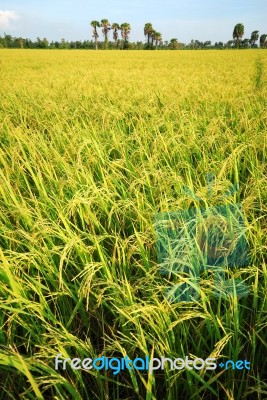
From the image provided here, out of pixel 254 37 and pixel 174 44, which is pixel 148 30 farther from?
pixel 254 37

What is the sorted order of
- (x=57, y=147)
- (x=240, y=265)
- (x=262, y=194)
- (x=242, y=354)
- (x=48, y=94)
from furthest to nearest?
1. (x=48, y=94)
2. (x=57, y=147)
3. (x=262, y=194)
4. (x=240, y=265)
5. (x=242, y=354)

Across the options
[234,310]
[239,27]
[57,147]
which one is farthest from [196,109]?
[239,27]

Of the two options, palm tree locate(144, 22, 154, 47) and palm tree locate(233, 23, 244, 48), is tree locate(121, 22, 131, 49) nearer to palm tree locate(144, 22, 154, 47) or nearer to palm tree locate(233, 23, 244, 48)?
palm tree locate(144, 22, 154, 47)

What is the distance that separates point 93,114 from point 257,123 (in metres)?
1.83

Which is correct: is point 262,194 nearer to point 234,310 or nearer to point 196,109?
point 234,310

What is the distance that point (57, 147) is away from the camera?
218 cm

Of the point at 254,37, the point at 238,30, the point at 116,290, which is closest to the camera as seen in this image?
the point at 116,290

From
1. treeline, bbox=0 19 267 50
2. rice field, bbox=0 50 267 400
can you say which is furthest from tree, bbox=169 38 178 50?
rice field, bbox=0 50 267 400

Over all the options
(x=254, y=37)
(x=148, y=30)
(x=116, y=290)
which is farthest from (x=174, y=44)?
(x=116, y=290)

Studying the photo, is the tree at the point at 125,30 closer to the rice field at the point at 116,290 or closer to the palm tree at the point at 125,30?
the palm tree at the point at 125,30

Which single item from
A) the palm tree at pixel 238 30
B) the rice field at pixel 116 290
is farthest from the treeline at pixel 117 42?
the rice field at pixel 116 290

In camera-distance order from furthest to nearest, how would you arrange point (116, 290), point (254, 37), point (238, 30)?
1. point (254, 37)
2. point (238, 30)
3. point (116, 290)

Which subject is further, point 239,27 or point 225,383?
point 239,27

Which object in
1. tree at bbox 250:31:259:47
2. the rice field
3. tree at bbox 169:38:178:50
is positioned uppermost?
tree at bbox 250:31:259:47
